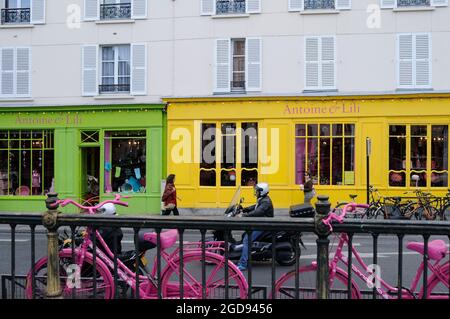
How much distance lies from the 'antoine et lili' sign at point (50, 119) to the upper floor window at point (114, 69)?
1.02 m

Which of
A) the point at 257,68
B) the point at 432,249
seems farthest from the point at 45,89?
the point at 432,249

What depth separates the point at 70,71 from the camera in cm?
2008

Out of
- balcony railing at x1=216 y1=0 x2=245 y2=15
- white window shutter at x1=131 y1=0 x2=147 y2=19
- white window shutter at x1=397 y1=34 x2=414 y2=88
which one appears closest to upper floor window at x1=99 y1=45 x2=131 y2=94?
white window shutter at x1=131 y1=0 x2=147 y2=19

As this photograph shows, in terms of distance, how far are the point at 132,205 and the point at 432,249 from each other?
1654cm

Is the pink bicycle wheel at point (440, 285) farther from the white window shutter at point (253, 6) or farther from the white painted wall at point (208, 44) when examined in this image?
the white window shutter at point (253, 6)

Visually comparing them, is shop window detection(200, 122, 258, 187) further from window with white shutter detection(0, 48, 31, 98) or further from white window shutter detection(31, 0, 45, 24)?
white window shutter detection(31, 0, 45, 24)

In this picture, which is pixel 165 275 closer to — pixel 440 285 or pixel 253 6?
pixel 440 285

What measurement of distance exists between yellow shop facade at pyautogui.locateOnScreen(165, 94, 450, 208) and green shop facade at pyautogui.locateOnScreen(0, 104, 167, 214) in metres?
0.95

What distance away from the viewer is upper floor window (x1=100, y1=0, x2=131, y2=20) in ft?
65.3

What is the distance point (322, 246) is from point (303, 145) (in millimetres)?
15741

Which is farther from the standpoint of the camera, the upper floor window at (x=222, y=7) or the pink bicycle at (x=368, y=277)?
the upper floor window at (x=222, y=7)

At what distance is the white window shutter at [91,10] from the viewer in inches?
784

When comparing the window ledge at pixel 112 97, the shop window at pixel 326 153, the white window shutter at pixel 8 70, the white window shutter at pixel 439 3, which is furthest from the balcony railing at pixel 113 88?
the white window shutter at pixel 439 3
